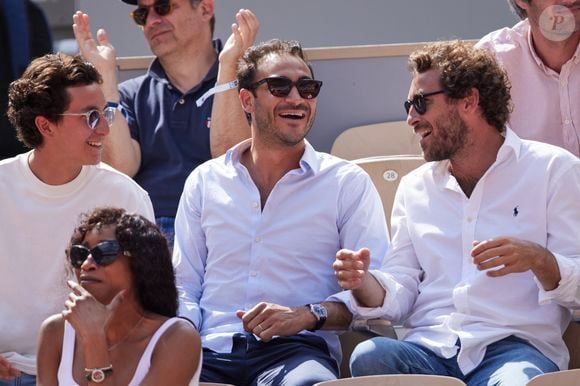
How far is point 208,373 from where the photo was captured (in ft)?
11.7

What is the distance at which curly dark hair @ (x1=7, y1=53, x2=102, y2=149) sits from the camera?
12.6ft

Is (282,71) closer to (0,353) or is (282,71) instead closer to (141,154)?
(141,154)

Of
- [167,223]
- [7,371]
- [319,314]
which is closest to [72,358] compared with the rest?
[7,371]

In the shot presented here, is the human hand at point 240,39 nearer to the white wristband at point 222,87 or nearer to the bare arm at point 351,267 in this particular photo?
the white wristband at point 222,87

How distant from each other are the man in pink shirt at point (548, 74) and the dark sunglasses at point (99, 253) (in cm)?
170

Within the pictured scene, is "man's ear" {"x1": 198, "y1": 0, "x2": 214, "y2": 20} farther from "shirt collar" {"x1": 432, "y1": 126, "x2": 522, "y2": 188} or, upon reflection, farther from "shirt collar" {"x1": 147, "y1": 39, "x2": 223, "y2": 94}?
"shirt collar" {"x1": 432, "y1": 126, "x2": 522, "y2": 188}

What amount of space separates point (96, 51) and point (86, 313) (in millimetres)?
1927

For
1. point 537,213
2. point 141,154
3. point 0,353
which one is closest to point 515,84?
point 537,213

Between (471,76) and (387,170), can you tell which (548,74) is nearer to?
(471,76)

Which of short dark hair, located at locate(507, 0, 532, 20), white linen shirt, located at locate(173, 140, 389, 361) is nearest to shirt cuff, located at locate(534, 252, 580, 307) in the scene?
white linen shirt, located at locate(173, 140, 389, 361)

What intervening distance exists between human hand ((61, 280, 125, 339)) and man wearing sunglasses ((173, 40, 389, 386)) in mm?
584

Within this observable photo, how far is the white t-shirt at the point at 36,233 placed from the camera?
365 centimetres

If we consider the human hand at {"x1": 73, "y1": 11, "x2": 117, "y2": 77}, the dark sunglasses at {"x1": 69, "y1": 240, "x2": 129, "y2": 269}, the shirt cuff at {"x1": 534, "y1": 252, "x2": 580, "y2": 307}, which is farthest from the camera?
the human hand at {"x1": 73, "y1": 11, "x2": 117, "y2": 77}

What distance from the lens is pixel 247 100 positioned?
416 centimetres
